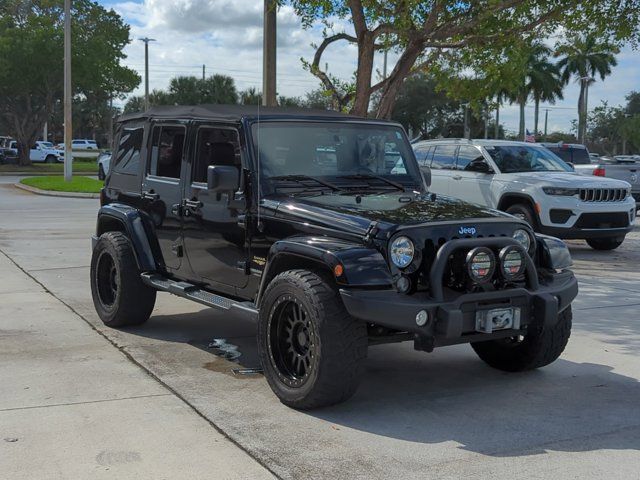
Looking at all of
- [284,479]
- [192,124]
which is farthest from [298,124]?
[284,479]

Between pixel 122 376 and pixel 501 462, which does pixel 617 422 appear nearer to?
pixel 501 462

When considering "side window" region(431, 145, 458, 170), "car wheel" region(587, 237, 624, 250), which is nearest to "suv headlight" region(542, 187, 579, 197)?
"car wheel" region(587, 237, 624, 250)

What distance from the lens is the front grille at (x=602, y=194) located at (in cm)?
1180

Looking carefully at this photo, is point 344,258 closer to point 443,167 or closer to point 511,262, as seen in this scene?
point 511,262

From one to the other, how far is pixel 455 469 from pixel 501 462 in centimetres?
28

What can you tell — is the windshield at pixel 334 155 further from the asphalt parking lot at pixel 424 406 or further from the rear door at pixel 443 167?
the rear door at pixel 443 167

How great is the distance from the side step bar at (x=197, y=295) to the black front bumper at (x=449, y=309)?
1.08m

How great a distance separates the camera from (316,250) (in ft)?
15.5

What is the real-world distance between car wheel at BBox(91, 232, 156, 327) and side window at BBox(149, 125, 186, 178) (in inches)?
28.4

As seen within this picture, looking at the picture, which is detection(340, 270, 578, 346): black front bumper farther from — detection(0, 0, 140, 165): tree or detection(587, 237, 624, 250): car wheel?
detection(0, 0, 140, 165): tree

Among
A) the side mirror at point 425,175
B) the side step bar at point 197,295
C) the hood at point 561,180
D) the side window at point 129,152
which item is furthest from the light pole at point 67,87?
the side mirror at point 425,175

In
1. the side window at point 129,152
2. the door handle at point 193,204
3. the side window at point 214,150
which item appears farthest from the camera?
the side window at point 129,152

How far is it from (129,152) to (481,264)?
391 cm

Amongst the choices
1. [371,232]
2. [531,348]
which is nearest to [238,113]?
[371,232]
